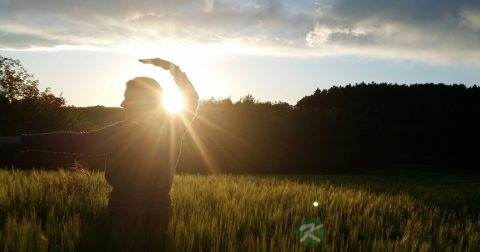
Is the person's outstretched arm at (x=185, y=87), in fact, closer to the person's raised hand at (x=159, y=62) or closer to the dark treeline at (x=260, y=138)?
the person's raised hand at (x=159, y=62)

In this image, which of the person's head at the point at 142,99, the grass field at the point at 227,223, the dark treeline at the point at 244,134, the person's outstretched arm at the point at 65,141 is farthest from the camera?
the dark treeline at the point at 244,134

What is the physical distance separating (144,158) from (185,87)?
0.77 m

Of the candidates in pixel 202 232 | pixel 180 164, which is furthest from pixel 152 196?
pixel 180 164

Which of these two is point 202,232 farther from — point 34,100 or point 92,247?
point 34,100

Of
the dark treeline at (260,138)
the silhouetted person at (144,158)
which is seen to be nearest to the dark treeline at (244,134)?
the dark treeline at (260,138)

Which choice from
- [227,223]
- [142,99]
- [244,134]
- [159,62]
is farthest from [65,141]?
[244,134]

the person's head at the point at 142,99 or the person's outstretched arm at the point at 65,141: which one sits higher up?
the person's head at the point at 142,99

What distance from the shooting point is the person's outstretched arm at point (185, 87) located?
169 inches

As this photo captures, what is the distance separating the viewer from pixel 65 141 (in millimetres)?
3367

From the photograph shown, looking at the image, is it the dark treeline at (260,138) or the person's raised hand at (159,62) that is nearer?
the person's raised hand at (159,62)

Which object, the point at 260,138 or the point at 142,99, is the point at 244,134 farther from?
the point at 142,99

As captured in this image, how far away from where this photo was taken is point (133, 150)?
4062mm

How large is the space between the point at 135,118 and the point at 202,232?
139cm

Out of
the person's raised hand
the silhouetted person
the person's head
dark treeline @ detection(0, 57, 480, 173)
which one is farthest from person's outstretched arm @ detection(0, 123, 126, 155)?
dark treeline @ detection(0, 57, 480, 173)
